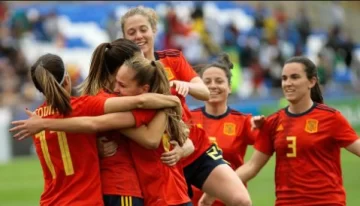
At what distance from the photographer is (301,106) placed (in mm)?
8688

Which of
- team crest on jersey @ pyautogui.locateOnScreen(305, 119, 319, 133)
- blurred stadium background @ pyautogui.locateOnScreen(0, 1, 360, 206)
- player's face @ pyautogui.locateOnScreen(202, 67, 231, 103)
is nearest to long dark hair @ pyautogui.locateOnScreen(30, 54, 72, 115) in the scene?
team crest on jersey @ pyautogui.locateOnScreen(305, 119, 319, 133)

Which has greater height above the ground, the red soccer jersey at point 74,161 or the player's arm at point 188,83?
the player's arm at point 188,83

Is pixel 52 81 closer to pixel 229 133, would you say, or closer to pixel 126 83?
pixel 126 83

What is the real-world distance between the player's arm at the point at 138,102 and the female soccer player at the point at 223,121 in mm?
2590

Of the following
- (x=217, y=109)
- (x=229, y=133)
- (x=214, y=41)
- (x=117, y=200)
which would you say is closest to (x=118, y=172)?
(x=117, y=200)

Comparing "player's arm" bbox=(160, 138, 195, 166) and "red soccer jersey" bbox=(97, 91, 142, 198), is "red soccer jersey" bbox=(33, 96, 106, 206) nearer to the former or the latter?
"red soccer jersey" bbox=(97, 91, 142, 198)

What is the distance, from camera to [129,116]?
671cm

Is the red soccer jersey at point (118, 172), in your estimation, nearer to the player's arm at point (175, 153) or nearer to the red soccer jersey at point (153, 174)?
the red soccer jersey at point (153, 174)

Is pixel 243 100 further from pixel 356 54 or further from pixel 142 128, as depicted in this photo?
pixel 142 128

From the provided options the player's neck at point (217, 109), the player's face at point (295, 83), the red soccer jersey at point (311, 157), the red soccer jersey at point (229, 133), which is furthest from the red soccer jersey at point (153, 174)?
the player's neck at point (217, 109)

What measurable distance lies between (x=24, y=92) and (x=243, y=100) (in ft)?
18.3

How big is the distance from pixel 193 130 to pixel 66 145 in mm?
1806

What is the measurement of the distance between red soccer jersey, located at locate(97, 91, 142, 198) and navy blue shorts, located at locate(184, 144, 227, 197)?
51.5 inches

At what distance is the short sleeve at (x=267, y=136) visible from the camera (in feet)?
28.6
